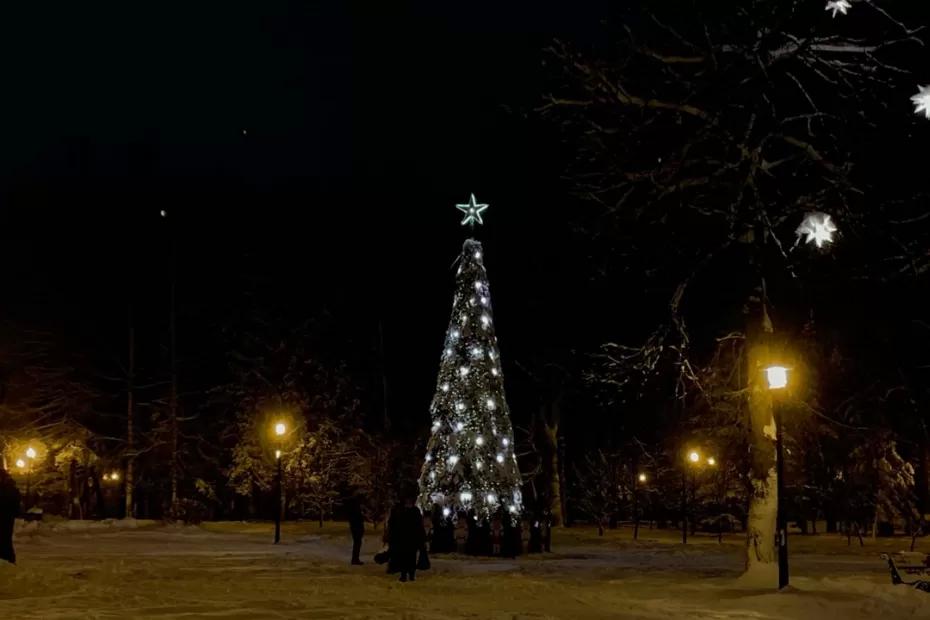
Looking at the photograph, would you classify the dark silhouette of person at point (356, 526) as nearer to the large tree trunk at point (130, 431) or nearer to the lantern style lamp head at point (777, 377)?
the lantern style lamp head at point (777, 377)

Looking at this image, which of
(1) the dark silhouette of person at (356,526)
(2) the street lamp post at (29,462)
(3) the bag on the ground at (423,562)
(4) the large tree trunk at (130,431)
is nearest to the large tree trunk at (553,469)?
(4) the large tree trunk at (130,431)

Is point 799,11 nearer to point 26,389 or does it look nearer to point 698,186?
point 698,186

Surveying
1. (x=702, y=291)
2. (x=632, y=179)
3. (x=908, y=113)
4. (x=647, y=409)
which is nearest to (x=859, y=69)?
(x=908, y=113)

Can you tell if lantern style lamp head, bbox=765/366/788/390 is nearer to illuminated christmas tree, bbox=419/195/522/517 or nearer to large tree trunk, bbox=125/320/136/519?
illuminated christmas tree, bbox=419/195/522/517

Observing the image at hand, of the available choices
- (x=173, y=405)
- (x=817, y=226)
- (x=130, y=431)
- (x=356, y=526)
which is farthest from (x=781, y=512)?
(x=130, y=431)

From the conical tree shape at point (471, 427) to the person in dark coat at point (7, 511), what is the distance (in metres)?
11.5

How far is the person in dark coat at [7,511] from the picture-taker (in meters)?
17.3

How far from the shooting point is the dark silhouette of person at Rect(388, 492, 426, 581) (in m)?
18.7

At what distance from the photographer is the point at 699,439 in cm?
4075

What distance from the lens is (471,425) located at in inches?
1074

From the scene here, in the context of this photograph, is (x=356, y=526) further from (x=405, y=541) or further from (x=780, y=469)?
(x=780, y=469)

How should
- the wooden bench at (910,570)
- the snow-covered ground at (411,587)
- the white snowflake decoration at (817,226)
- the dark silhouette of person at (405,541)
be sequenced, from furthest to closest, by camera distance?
the dark silhouette of person at (405,541), the white snowflake decoration at (817,226), the wooden bench at (910,570), the snow-covered ground at (411,587)

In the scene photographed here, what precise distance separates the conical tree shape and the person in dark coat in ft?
37.8

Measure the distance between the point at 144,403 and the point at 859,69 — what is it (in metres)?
38.9
